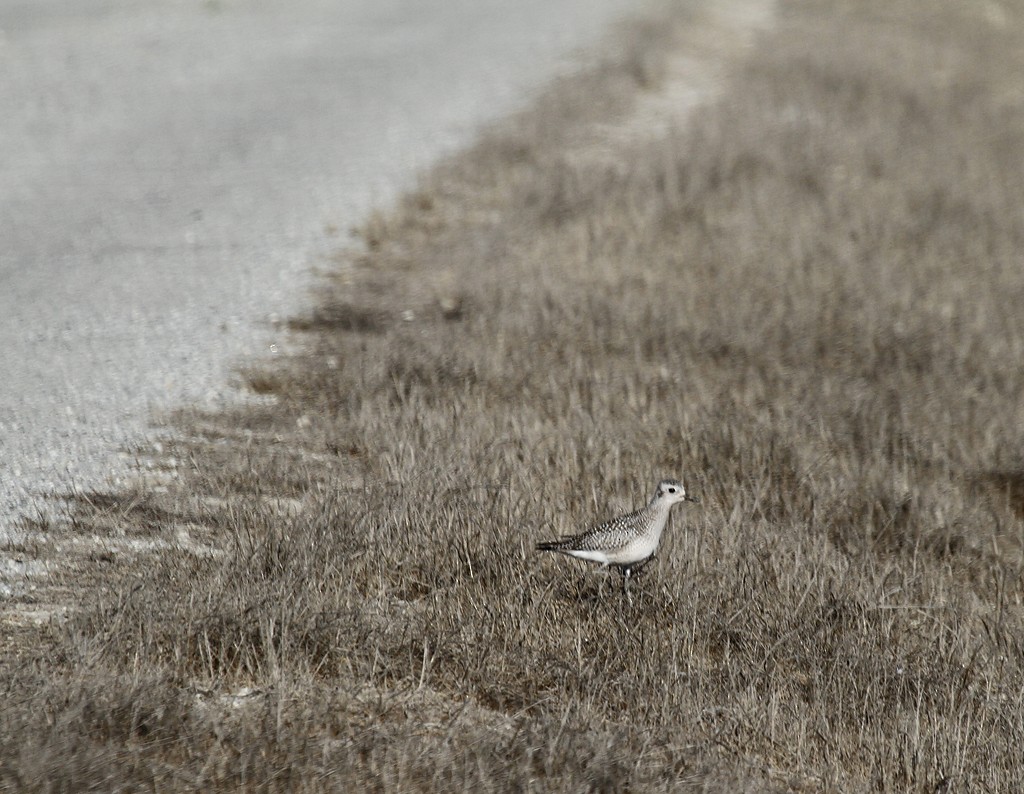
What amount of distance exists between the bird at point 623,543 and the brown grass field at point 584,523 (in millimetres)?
119

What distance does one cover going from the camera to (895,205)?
1184 centimetres

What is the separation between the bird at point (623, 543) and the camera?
512 centimetres

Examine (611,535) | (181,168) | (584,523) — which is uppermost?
(611,535)

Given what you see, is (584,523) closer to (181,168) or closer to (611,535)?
(611,535)

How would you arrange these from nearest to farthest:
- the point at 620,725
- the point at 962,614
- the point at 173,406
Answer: the point at 620,725, the point at 962,614, the point at 173,406

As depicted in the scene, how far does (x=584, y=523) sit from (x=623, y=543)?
0.82 meters

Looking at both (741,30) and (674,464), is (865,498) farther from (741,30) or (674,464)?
(741,30)

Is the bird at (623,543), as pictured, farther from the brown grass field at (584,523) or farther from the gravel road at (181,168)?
the gravel road at (181,168)

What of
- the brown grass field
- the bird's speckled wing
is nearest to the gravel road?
the brown grass field

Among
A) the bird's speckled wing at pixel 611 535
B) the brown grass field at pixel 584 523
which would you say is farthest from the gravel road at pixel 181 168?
the bird's speckled wing at pixel 611 535

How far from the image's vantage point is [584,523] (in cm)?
595

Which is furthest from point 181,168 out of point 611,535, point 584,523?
point 611,535

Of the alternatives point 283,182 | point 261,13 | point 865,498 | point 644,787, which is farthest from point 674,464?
point 261,13

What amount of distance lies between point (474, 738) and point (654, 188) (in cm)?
746
